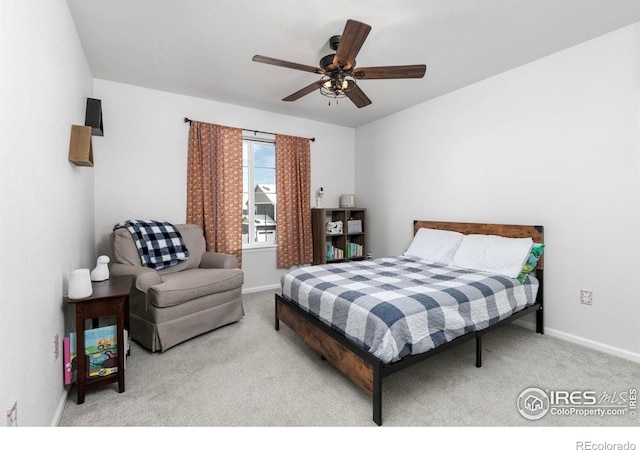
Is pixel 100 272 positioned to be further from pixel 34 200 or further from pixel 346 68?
pixel 346 68

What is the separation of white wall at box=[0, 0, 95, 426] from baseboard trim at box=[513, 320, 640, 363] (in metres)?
3.71

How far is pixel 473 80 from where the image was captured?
3318mm

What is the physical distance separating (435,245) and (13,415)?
341cm

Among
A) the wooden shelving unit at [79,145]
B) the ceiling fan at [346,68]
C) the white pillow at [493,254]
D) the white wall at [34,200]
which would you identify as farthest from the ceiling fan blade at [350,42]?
the white pillow at [493,254]

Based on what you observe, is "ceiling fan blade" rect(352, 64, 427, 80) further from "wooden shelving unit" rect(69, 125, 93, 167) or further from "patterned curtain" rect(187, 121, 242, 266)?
"patterned curtain" rect(187, 121, 242, 266)

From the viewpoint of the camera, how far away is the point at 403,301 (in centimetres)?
193

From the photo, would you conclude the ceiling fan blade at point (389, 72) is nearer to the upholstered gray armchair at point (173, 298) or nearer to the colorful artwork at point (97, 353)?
the upholstered gray armchair at point (173, 298)

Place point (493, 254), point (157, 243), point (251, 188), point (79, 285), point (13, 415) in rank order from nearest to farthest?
point (13, 415)
point (79, 285)
point (493, 254)
point (157, 243)
point (251, 188)

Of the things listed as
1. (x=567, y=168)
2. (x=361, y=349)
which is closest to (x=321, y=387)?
(x=361, y=349)

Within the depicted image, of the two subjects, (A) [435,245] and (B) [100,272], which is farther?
(A) [435,245]

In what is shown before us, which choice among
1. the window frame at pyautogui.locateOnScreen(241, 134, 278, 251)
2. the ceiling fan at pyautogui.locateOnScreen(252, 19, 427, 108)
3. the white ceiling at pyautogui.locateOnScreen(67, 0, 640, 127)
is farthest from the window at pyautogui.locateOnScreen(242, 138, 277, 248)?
the ceiling fan at pyautogui.locateOnScreen(252, 19, 427, 108)

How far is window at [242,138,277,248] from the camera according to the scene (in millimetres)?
4254

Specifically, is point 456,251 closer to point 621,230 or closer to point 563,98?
point 621,230
